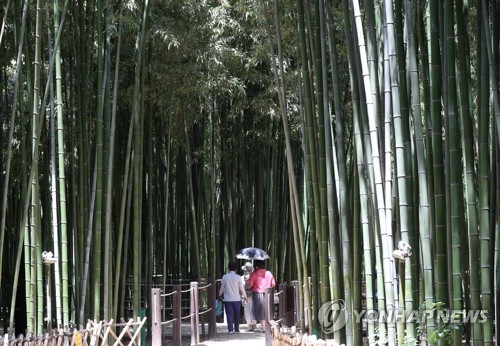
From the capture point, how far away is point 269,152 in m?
11.4

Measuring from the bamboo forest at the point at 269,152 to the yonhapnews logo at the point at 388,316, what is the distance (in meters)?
0.02

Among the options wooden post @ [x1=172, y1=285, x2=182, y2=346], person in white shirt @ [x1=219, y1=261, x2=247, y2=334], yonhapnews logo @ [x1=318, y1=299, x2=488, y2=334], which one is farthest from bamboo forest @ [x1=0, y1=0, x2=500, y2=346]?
person in white shirt @ [x1=219, y1=261, x2=247, y2=334]

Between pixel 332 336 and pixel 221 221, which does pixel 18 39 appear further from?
pixel 221 221

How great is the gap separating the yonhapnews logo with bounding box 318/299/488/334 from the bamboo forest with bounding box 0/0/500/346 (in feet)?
0.08

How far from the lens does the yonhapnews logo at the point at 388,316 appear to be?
12.8ft

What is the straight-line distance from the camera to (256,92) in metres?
10.9

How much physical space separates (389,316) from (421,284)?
97cm

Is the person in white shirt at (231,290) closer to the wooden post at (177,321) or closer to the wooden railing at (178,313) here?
the wooden railing at (178,313)

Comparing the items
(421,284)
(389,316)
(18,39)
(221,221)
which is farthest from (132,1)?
(221,221)

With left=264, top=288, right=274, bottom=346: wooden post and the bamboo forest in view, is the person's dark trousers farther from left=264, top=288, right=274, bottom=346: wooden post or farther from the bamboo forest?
left=264, top=288, right=274, bottom=346: wooden post

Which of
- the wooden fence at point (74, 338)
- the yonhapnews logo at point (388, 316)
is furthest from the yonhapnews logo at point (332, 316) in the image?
the wooden fence at point (74, 338)

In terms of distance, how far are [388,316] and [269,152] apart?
7.25 metres

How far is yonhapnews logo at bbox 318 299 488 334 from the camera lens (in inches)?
154

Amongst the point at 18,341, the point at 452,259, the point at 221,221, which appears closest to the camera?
the point at 452,259
